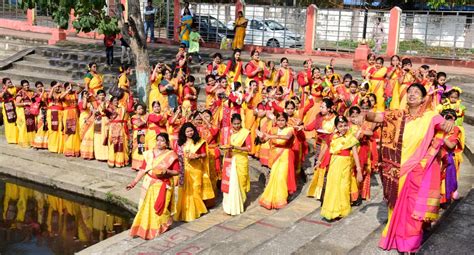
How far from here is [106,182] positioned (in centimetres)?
968

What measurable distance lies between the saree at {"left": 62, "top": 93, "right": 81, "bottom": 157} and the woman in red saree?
7286 mm

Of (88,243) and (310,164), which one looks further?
(310,164)

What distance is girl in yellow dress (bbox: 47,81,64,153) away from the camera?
36.2 ft

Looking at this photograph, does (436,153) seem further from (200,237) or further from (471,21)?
(471,21)

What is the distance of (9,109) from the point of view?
11992 millimetres

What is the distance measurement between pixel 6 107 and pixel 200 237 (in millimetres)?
7182

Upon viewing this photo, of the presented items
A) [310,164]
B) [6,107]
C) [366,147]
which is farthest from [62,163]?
[366,147]

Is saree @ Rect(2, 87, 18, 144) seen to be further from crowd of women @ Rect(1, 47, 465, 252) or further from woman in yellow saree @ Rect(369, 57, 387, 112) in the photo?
woman in yellow saree @ Rect(369, 57, 387, 112)

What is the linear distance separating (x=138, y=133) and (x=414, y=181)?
5.82m

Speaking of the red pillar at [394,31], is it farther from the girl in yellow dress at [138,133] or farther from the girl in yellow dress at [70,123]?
the girl in yellow dress at [70,123]

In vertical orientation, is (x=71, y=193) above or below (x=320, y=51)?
below

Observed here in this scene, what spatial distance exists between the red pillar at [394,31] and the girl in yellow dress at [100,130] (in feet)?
33.8

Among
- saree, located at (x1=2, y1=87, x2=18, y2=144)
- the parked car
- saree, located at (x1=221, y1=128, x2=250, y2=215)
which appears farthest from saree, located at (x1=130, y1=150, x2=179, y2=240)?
the parked car

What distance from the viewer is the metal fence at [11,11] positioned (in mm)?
24641
